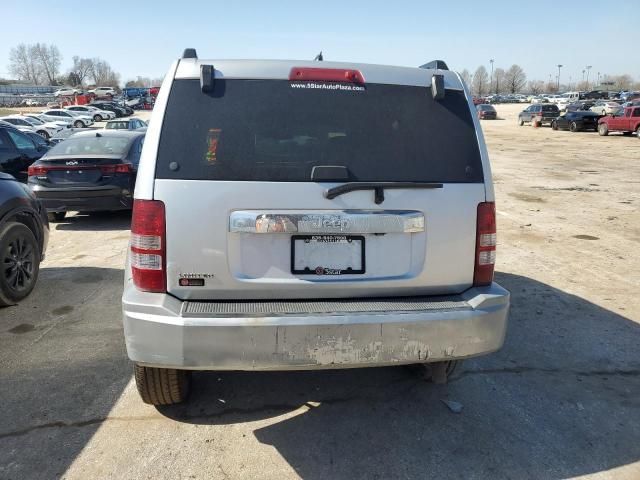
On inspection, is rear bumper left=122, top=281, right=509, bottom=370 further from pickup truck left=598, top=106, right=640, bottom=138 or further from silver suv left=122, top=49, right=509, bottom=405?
pickup truck left=598, top=106, right=640, bottom=138

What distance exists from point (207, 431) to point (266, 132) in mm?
1802

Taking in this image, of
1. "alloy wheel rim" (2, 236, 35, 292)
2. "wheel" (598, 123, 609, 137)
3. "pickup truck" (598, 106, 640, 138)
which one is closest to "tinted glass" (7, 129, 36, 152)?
"alloy wheel rim" (2, 236, 35, 292)

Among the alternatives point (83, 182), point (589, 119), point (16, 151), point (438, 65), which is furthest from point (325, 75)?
point (589, 119)

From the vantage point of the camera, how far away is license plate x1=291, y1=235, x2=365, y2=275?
8.73ft

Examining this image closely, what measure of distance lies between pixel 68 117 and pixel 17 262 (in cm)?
4112

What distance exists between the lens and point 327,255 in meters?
2.69

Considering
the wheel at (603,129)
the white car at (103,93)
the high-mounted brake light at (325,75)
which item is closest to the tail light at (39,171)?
the high-mounted brake light at (325,75)

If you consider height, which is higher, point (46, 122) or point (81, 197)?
point (46, 122)

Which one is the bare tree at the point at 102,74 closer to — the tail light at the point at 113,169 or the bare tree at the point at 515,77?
the bare tree at the point at 515,77

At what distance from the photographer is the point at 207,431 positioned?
302cm

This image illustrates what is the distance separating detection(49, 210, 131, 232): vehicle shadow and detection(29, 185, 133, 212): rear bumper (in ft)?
1.51

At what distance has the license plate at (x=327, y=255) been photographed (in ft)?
8.73

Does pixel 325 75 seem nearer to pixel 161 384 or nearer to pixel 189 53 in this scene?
pixel 189 53

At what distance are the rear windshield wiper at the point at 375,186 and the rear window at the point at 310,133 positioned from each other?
4cm
